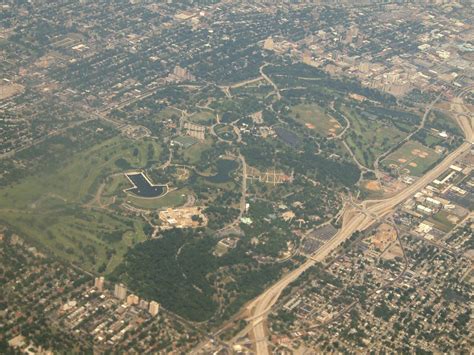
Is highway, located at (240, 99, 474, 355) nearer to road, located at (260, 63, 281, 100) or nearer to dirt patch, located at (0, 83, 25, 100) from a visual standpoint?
road, located at (260, 63, 281, 100)

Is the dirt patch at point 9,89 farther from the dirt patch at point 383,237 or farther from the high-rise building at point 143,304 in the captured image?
the dirt patch at point 383,237

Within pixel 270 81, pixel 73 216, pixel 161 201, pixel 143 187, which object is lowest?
pixel 270 81

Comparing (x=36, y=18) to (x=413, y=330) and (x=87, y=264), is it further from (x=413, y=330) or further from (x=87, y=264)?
(x=413, y=330)

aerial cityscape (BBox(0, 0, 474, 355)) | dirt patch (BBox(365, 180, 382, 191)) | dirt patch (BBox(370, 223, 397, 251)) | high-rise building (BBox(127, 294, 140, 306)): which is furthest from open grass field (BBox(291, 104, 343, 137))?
high-rise building (BBox(127, 294, 140, 306))

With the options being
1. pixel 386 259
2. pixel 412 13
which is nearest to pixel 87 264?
pixel 386 259

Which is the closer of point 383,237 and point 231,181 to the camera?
point 383,237

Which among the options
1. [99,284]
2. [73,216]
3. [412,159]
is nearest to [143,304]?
[99,284]

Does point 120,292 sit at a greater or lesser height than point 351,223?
greater

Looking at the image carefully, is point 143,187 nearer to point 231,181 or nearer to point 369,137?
point 231,181
